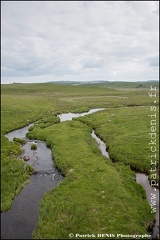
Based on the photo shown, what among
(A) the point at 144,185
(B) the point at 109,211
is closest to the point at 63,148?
(A) the point at 144,185

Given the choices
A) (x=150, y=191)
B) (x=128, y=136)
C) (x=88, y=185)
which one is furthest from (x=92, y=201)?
(x=128, y=136)

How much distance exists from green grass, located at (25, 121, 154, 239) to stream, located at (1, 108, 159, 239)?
0.83m

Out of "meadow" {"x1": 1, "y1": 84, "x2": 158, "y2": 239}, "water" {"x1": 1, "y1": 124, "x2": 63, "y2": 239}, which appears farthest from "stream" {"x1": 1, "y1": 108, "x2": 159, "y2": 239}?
"meadow" {"x1": 1, "y1": 84, "x2": 158, "y2": 239}

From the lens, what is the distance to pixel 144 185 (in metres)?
25.8

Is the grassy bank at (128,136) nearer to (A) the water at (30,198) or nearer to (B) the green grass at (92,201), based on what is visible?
(B) the green grass at (92,201)

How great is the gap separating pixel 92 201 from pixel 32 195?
6649 mm

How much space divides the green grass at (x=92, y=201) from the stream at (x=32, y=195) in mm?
833

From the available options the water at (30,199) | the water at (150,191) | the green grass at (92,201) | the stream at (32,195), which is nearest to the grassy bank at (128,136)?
the water at (150,191)

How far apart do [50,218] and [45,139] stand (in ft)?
75.8

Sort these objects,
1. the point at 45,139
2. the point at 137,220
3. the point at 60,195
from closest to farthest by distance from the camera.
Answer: the point at 137,220 → the point at 60,195 → the point at 45,139

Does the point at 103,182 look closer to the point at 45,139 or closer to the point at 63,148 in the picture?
the point at 63,148

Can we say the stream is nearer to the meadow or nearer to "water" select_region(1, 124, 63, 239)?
"water" select_region(1, 124, 63, 239)

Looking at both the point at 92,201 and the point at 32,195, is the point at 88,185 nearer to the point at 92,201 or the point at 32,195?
the point at 92,201

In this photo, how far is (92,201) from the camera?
69.3 feet
